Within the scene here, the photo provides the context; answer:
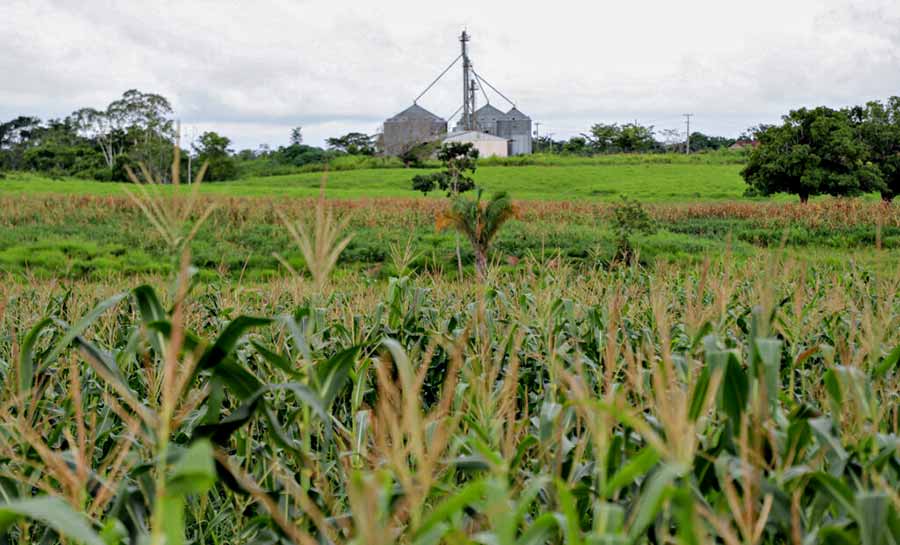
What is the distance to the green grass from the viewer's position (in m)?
41.9

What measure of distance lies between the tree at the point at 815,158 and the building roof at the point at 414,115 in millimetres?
44101

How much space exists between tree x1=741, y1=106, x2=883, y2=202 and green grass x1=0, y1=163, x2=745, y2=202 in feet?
28.6

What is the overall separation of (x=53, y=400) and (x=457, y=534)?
3.32 meters

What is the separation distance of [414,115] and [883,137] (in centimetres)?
4691

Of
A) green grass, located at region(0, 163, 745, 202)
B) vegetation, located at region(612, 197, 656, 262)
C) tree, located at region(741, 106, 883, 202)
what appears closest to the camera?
vegetation, located at region(612, 197, 656, 262)

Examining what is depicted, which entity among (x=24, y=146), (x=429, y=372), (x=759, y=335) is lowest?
(x=429, y=372)

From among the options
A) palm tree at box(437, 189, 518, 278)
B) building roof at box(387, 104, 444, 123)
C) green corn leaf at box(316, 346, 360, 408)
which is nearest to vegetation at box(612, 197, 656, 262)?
palm tree at box(437, 189, 518, 278)

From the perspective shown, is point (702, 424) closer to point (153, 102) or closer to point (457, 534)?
point (457, 534)

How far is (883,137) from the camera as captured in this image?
31938mm

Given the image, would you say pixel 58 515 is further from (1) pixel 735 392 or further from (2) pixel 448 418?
(1) pixel 735 392

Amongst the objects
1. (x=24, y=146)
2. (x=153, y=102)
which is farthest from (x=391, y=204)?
(x=24, y=146)

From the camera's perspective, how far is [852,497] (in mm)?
1634

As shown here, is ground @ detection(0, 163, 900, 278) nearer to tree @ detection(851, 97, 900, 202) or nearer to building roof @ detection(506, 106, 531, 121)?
tree @ detection(851, 97, 900, 202)

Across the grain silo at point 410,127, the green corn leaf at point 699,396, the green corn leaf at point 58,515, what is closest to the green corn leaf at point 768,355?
the green corn leaf at point 699,396
